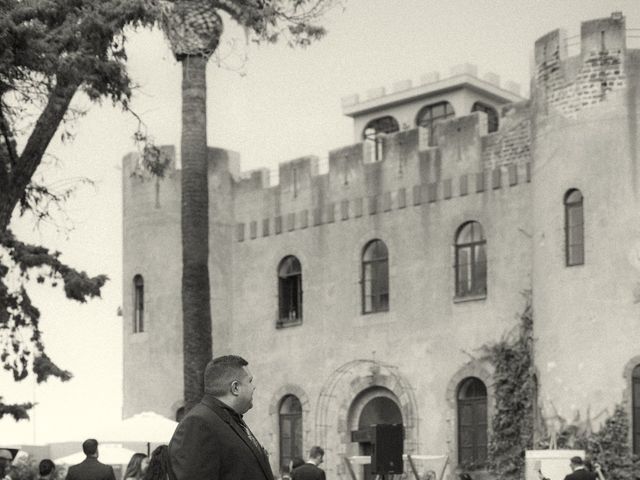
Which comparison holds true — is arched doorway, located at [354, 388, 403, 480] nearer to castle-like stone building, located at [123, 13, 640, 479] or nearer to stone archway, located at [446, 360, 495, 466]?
castle-like stone building, located at [123, 13, 640, 479]

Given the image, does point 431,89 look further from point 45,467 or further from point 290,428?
point 45,467

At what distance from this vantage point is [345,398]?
34438mm

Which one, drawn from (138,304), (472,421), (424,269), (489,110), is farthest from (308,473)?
(489,110)

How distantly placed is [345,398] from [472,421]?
3.59 metres

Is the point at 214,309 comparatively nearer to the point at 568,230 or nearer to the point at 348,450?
the point at 348,450

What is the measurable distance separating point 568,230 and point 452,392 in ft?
15.2

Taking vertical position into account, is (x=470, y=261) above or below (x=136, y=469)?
above

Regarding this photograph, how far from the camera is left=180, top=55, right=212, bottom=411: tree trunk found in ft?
78.1

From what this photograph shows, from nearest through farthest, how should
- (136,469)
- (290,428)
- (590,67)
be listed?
1. (136,469)
2. (590,67)
3. (290,428)

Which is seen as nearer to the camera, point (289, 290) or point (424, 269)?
point (424, 269)

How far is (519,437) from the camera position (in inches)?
1203

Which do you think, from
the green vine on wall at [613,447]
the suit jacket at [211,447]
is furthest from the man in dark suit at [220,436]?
the green vine on wall at [613,447]

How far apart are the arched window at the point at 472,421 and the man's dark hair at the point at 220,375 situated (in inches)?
962

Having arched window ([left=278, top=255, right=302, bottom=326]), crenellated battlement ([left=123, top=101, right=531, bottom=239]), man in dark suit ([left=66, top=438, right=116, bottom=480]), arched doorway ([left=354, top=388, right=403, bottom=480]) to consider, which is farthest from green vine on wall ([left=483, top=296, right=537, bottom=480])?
man in dark suit ([left=66, top=438, right=116, bottom=480])
